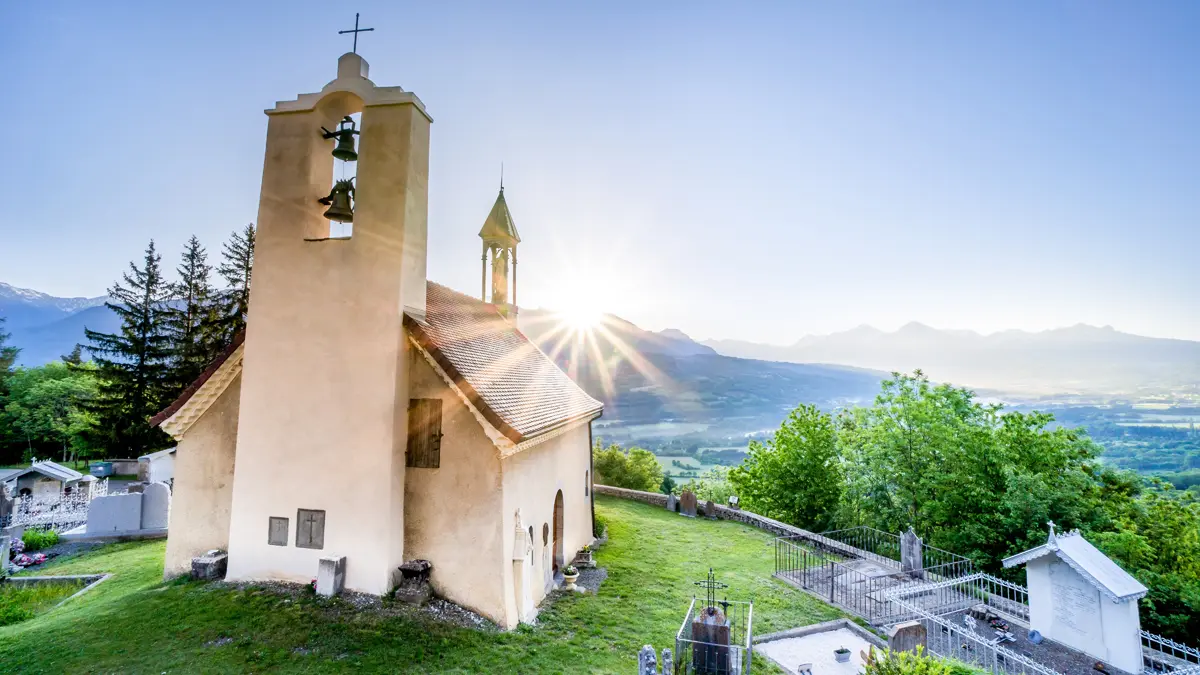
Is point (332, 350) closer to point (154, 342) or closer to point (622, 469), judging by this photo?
point (622, 469)

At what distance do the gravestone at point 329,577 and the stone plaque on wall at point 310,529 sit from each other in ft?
1.57

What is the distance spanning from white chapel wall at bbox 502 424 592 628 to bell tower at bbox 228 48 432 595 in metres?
2.23

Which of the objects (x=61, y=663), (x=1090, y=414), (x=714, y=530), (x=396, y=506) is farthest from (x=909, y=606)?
(x=1090, y=414)

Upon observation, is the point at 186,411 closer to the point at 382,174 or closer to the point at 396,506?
the point at 396,506

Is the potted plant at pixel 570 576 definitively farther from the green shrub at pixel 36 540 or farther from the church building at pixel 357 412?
the green shrub at pixel 36 540

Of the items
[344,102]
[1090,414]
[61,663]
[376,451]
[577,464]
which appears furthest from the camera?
[1090,414]

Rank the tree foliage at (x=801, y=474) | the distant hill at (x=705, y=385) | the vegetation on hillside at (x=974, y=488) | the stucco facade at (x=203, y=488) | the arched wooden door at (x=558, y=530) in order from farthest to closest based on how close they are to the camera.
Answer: the distant hill at (x=705, y=385)
the tree foliage at (x=801, y=474)
the vegetation on hillside at (x=974, y=488)
the arched wooden door at (x=558, y=530)
the stucco facade at (x=203, y=488)

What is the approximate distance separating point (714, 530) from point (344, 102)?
1903cm

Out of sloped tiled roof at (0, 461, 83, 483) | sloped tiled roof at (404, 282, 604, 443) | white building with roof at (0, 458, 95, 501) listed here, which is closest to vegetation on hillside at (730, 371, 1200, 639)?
sloped tiled roof at (404, 282, 604, 443)

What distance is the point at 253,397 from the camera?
10.6m

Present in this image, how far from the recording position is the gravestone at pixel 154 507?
1936cm

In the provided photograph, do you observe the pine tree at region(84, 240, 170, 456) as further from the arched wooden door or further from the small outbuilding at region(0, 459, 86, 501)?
the arched wooden door

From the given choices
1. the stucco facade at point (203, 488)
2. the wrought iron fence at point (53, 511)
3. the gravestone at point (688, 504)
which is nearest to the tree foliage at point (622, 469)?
the gravestone at point (688, 504)

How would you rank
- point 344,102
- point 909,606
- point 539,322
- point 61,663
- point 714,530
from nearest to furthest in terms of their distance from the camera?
point 61,663
point 344,102
point 909,606
point 714,530
point 539,322
